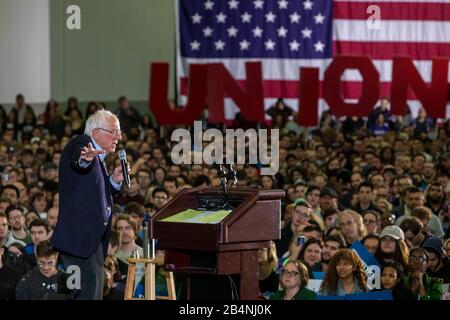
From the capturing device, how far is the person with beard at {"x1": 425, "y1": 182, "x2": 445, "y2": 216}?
11.4 meters

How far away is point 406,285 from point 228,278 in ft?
7.90

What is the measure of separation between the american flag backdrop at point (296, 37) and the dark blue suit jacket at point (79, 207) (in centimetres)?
1537

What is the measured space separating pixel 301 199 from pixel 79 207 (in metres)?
5.29

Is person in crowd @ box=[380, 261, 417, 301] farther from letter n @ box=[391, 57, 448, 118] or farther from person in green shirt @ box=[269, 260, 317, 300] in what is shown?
letter n @ box=[391, 57, 448, 118]

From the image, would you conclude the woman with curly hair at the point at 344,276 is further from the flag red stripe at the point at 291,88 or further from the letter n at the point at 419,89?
the flag red stripe at the point at 291,88

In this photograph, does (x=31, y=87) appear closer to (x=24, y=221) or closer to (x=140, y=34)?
(x=140, y=34)

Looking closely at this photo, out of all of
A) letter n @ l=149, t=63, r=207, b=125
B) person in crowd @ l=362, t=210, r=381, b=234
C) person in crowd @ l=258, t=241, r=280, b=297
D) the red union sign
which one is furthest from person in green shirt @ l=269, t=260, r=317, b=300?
letter n @ l=149, t=63, r=207, b=125

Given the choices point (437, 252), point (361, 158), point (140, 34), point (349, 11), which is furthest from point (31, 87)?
point (437, 252)

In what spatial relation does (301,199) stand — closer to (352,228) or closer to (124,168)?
(352,228)

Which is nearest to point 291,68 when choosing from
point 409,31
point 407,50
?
point 407,50

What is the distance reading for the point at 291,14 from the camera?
2130cm

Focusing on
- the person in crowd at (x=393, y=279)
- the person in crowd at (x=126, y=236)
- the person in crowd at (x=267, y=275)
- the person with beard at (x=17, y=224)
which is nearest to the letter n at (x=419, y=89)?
the person with beard at (x=17, y=224)

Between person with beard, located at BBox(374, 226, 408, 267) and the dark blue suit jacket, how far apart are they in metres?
3.20

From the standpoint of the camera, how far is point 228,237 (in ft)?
17.5
